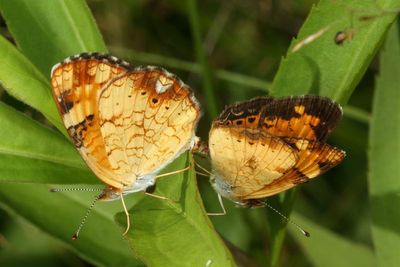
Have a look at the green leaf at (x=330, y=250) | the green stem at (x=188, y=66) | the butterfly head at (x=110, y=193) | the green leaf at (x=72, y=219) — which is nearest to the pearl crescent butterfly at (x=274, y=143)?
the butterfly head at (x=110, y=193)

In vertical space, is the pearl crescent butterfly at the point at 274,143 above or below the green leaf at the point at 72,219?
above

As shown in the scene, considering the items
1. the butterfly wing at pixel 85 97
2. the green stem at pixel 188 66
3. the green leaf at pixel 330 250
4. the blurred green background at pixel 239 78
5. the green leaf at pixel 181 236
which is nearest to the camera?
the green leaf at pixel 181 236

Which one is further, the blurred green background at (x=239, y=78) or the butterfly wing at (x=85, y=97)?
the blurred green background at (x=239, y=78)

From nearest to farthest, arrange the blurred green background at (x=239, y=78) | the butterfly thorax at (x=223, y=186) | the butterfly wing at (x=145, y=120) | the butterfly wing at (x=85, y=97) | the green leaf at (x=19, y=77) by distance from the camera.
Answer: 1. the green leaf at (x=19, y=77)
2. the butterfly wing at (x=85, y=97)
3. the butterfly wing at (x=145, y=120)
4. the butterfly thorax at (x=223, y=186)
5. the blurred green background at (x=239, y=78)

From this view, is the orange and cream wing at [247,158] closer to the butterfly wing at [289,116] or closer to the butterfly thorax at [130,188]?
the butterfly wing at [289,116]

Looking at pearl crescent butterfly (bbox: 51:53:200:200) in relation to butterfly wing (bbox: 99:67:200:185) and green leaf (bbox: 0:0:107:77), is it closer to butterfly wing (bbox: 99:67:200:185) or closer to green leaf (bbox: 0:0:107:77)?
butterfly wing (bbox: 99:67:200:185)

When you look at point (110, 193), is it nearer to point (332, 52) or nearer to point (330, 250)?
point (332, 52)
